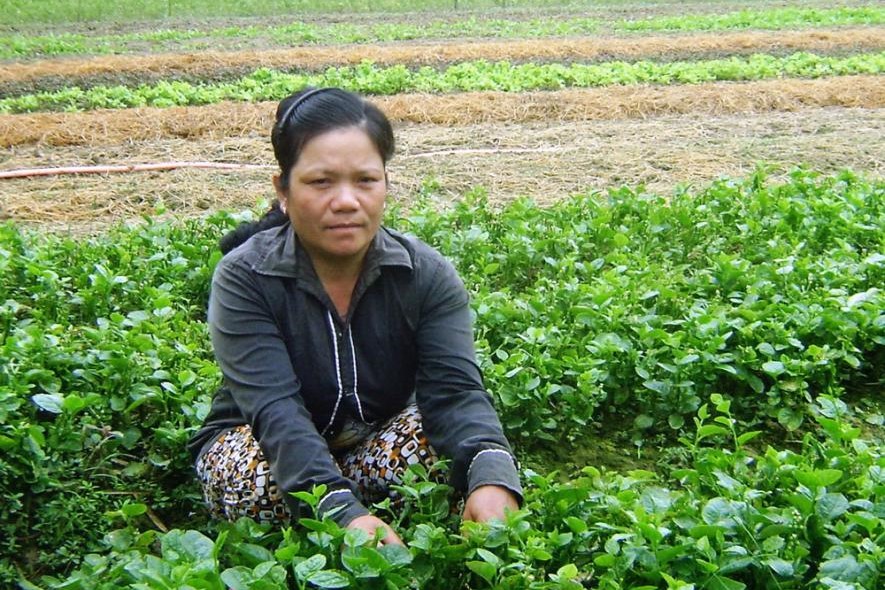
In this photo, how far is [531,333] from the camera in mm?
4348

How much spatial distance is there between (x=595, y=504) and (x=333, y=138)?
125 cm

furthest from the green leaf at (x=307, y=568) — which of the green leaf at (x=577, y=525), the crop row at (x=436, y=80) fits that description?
the crop row at (x=436, y=80)

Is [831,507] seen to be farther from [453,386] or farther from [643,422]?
[643,422]

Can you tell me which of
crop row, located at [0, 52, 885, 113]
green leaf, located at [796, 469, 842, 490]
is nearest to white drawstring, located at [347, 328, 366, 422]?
green leaf, located at [796, 469, 842, 490]

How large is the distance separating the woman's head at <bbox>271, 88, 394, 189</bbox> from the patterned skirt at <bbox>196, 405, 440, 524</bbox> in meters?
0.79

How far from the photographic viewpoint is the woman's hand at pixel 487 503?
9.59ft

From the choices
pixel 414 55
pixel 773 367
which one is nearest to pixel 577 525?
pixel 773 367

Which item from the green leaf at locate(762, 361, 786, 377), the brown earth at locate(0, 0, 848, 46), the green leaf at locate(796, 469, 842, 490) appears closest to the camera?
the green leaf at locate(796, 469, 842, 490)

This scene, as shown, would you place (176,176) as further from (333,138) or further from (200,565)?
(200,565)

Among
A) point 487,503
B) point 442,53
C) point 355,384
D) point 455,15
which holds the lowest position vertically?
point 455,15

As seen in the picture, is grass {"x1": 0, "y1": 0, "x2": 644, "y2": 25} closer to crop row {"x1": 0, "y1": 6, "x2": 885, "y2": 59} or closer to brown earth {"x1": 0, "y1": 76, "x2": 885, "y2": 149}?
crop row {"x1": 0, "y1": 6, "x2": 885, "y2": 59}

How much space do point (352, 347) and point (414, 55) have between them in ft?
44.0

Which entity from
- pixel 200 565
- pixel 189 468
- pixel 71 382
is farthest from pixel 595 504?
pixel 71 382

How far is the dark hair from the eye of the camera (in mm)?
3076
